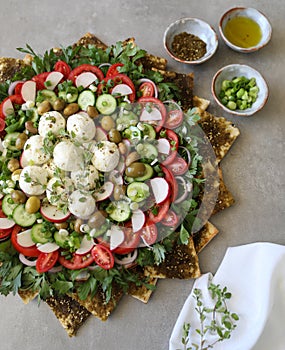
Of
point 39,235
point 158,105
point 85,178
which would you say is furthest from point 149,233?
point 158,105

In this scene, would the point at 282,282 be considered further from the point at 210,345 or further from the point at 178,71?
the point at 178,71

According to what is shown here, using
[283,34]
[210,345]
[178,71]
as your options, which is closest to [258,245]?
[210,345]

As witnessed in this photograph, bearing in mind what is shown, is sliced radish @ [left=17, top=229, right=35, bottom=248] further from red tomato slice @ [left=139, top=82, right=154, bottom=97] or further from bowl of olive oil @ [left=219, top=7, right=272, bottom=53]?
bowl of olive oil @ [left=219, top=7, right=272, bottom=53]

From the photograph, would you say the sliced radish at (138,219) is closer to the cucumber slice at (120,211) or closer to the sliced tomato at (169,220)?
the cucumber slice at (120,211)

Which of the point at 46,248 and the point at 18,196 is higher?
the point at 18,196

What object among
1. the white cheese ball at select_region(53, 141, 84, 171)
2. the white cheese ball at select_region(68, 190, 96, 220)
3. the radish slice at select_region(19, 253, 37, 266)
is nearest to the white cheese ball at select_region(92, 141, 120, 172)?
the white cheese ball at select_region(53, 141, 84, 171)

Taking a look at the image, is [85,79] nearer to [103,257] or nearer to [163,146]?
[163,146]

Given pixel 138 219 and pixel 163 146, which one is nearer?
pixel 138 219
